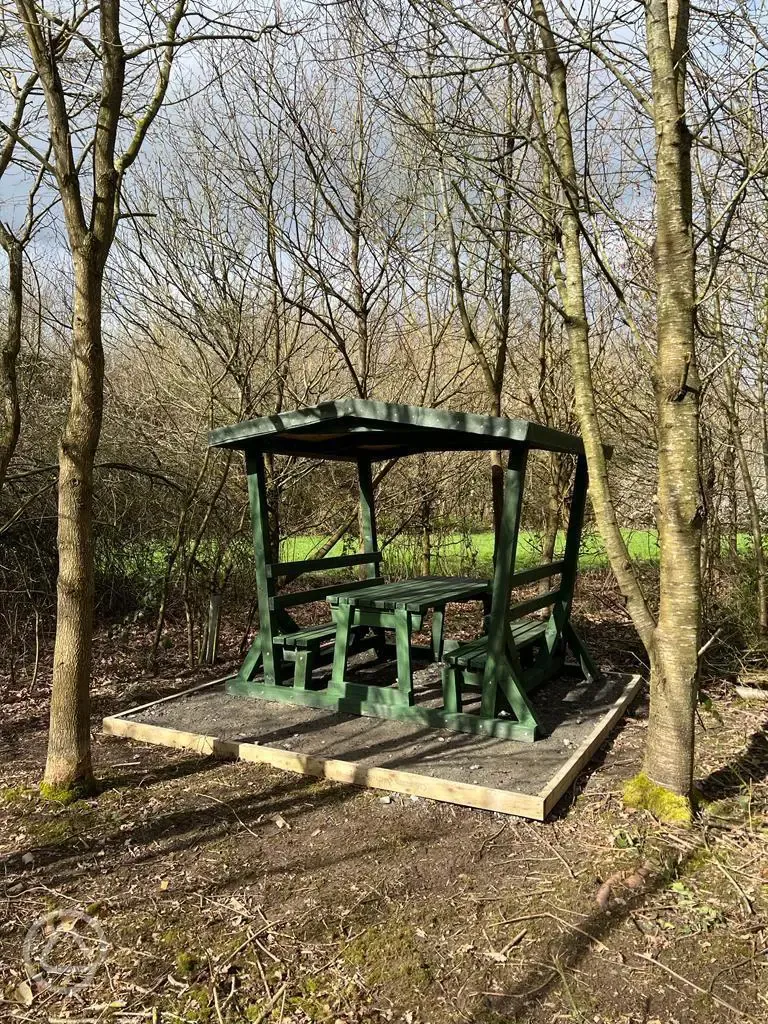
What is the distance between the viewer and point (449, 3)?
3.80 metres

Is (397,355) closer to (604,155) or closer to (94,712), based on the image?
(604,155)

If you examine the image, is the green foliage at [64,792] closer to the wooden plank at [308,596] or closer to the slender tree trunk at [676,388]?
the wooden plank at [308,596]

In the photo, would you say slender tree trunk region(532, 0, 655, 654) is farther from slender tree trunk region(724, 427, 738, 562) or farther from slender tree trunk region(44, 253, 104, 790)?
slender tree trunk region(724, 427, 738, 562)

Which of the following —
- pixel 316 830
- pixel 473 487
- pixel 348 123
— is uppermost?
pixel 348 123

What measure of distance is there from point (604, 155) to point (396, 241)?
239 cm

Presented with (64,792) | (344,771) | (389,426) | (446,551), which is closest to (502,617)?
(344,771)

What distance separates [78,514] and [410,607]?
230cm

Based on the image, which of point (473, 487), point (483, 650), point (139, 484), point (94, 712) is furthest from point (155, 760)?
point (473, 487)

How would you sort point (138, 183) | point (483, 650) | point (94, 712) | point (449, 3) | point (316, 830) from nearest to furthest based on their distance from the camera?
point (316, 830) → point (449, 3) → point (483, 650) → point (94, 712) → point (138, 183)

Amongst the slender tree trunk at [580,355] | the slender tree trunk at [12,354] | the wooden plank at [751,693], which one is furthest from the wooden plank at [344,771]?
the wooden plank at [751,693]

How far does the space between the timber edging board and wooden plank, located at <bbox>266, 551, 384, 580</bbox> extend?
1.46 m

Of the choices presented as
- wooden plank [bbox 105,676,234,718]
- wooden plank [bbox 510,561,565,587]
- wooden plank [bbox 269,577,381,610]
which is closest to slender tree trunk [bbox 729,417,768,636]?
wooden plank [bbox 510,561,565,587]

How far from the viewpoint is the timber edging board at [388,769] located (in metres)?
3.58

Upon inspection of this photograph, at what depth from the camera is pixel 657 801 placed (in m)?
3.45
